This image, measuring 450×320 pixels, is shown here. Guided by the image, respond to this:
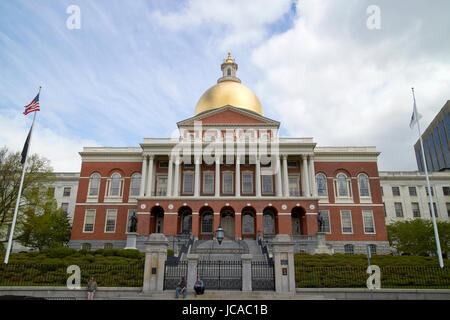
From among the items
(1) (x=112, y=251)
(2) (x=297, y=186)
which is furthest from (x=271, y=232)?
(1) (x=112, y=251)

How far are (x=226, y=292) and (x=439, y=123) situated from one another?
280 ft

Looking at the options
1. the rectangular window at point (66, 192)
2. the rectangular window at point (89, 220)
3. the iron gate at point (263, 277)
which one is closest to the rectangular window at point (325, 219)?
the iron gate at point (263, 277)

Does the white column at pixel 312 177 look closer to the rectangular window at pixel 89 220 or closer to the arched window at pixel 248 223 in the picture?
the arched window at pixel 248 223

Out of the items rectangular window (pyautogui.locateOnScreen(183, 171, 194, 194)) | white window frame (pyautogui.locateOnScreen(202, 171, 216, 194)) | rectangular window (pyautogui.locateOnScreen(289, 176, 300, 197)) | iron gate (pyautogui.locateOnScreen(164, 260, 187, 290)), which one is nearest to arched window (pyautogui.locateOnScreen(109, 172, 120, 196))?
rectangular window (pyautogui.locateOnScreen(183, 171, 194, 194))

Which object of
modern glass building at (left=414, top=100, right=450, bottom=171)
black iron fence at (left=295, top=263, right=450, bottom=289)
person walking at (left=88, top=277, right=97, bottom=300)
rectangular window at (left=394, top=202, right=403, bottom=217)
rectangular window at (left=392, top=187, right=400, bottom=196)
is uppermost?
modern glass building at (left=414, top=100, right=450, bottom=171)

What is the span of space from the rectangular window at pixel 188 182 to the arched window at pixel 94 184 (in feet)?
39.0

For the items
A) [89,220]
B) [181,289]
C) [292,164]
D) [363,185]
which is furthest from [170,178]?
[181,289]

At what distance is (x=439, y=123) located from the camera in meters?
81.4

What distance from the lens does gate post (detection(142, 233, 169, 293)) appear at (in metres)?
15.8

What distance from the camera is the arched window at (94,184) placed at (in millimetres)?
45463

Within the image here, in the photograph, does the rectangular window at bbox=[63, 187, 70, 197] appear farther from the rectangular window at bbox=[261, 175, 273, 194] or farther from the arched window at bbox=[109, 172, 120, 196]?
the rectangular window at bbox=[261, 175, 273, 194]

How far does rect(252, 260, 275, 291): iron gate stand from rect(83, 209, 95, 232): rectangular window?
106ft

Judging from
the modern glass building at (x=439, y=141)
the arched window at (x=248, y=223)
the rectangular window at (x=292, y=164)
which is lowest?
the arched window at (x=248, y=223)

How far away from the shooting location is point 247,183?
44.6 meters
